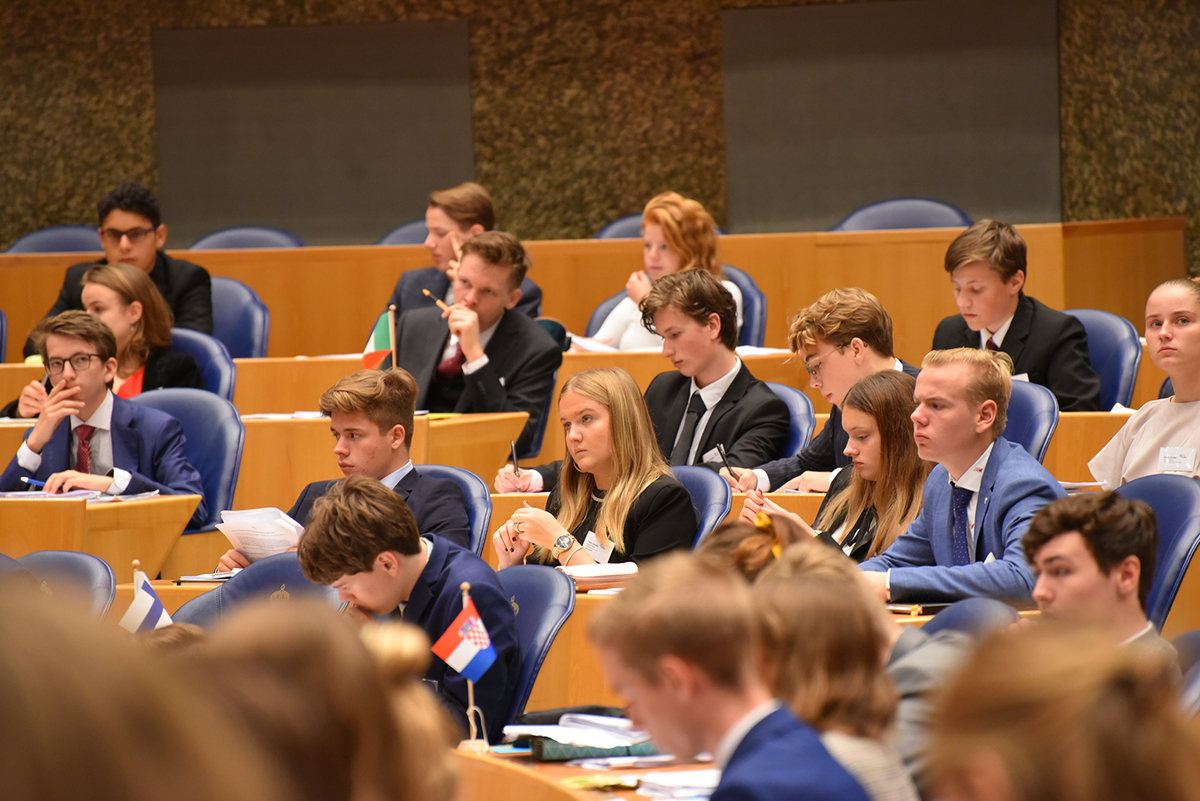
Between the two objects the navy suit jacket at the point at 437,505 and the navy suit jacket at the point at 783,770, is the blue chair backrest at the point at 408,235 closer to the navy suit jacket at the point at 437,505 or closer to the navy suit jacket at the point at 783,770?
the navy suit jacket at the point at 437,505

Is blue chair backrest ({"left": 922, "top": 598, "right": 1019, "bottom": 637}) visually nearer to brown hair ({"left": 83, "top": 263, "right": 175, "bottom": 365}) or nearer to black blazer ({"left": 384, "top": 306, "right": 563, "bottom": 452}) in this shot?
black blazer ({"left": 384, "top": 306, "right": 563, "bottom": 452})

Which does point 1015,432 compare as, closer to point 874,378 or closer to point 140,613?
point 874,378

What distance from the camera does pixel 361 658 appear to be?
2.72 ft

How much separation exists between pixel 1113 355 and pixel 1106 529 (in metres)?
2.81

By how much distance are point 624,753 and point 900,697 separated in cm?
69

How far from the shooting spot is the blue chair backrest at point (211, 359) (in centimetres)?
560

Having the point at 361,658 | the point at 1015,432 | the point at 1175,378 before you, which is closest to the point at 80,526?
the point at 1015,432

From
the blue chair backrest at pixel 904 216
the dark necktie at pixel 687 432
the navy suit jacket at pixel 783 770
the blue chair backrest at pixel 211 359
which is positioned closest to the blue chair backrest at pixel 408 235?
the blue chair backrest at pixel 904 216

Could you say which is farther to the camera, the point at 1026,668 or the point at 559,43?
the point at 559,43

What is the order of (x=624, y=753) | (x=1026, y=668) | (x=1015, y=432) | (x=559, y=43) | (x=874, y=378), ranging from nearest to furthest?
(x=1026, y=668)
(x=624, y=753)
(x=874, y=378)
(x=1015, y=432)
(x=559, y=43)

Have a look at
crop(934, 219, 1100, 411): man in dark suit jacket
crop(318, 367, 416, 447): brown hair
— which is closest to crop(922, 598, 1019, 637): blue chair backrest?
crop(318, 367, 416, 447): brown hair

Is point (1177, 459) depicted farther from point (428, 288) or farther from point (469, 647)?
point (428, 288)

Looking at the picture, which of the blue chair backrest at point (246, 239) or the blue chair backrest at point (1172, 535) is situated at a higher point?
the blue chair backrest at point (246, 239)

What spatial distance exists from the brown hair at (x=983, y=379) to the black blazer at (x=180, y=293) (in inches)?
152
